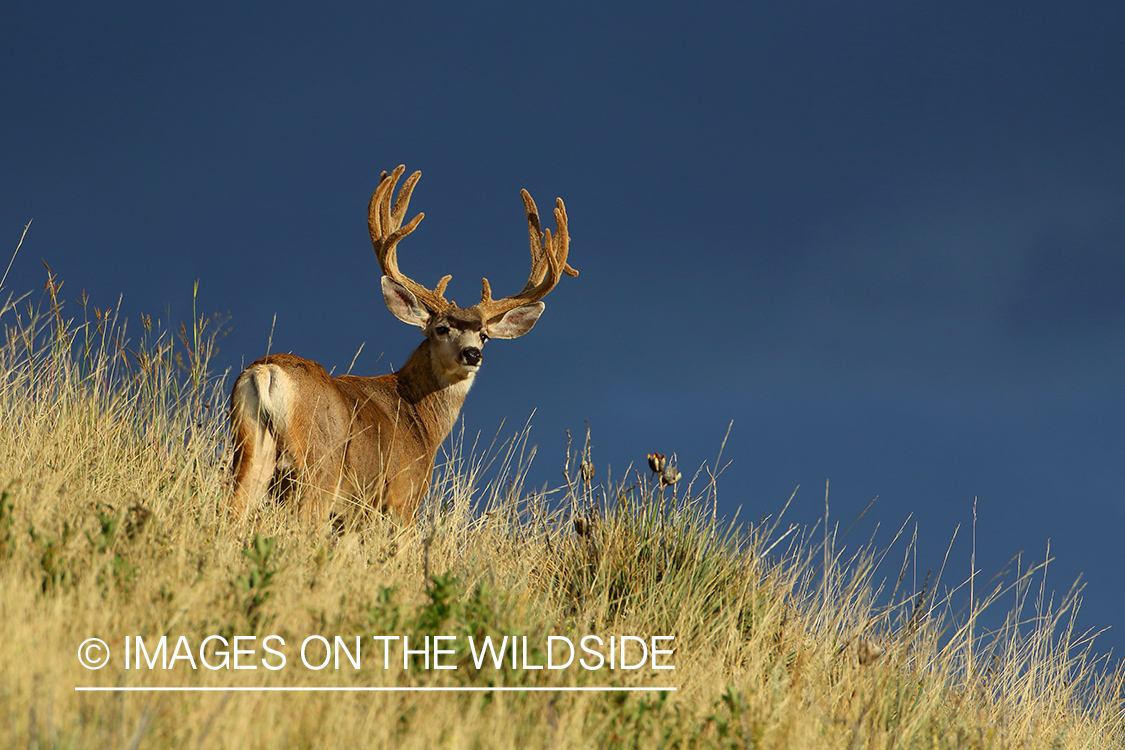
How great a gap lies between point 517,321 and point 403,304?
108 centimetres

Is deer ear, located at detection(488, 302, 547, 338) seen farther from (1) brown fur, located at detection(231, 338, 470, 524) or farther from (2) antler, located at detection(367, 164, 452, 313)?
(1) brown fur, located at detection(231, 338, 470, 524)

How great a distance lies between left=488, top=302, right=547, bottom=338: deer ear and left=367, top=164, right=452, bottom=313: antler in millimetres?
543

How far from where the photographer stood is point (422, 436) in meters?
7.91

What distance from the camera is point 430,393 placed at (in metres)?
8.07

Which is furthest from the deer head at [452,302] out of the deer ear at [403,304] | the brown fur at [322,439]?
the brown fur at [322,439]

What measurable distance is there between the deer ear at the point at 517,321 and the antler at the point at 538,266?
0.27 feet

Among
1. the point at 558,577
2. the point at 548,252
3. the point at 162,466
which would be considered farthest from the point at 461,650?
the point at 548,252

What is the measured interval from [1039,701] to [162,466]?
628 cm

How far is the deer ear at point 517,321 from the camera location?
843cm

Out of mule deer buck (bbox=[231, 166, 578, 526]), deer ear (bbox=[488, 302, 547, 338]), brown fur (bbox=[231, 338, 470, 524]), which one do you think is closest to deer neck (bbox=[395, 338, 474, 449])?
mule deer buck (bbox=[231, 166, 578, 526])

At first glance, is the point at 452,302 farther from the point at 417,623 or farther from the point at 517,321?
the point at 417,623

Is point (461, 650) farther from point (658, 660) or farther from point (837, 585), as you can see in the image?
point (837, 585)

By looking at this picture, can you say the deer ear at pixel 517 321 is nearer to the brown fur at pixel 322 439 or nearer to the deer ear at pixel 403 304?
the deer ear at pixel 403 304

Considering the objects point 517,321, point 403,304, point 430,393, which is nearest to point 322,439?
point 430,393
